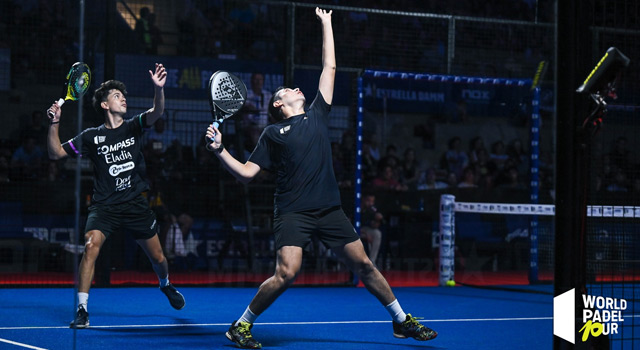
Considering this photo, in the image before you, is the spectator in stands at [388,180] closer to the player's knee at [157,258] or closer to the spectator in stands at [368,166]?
the spectator in stands at [368,166]

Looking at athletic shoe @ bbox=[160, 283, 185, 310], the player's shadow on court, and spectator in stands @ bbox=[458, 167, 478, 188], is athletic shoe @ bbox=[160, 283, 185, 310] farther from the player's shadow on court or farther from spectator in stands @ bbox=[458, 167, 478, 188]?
spectator in stands @ bbox=[458, 167, 478, 188]

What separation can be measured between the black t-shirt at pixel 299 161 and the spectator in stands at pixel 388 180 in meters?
7.72

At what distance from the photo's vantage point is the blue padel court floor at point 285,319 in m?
7.23

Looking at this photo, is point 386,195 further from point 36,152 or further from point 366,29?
point 36,152

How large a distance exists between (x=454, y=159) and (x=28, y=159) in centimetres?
790

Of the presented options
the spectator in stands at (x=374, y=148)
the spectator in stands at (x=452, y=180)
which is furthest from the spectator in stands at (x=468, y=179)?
the spectator in stands at (x=374, y=148)

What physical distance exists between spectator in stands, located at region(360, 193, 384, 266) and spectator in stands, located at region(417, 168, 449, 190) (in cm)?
224

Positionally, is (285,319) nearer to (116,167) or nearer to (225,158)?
(116,167)

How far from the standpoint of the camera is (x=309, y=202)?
6969mm

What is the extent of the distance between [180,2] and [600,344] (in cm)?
1162

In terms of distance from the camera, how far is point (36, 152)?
13242 millimetres

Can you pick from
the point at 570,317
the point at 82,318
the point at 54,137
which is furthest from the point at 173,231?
the point at 570,317

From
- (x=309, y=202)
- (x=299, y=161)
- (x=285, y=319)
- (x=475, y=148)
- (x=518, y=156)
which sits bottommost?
(x=285, y=319)

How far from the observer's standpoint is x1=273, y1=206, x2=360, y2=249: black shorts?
6.89 m
